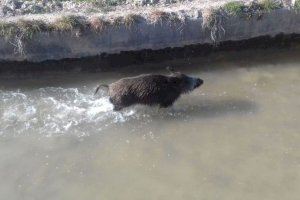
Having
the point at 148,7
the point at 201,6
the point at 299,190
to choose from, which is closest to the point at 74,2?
the point at 148,7

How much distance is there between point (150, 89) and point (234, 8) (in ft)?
7.14

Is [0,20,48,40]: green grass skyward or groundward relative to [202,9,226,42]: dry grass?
groundward

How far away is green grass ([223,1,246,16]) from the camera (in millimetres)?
9383

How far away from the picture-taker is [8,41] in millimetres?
9023

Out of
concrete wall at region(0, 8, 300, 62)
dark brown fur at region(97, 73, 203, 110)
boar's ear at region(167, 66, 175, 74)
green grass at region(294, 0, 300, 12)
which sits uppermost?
green grass at region(294, 0, 300, 12)

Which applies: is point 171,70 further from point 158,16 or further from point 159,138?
point 159,138

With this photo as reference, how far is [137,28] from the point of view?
30.3ft

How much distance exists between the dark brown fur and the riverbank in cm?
102

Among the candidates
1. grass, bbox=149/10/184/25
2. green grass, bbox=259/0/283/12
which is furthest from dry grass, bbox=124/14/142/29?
green grass, bbox=259/0/283/12

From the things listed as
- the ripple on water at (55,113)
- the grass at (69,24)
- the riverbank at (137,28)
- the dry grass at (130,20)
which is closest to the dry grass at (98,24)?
the riverbank at (137,28)

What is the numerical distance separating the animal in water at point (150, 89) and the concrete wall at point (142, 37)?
3.03ft

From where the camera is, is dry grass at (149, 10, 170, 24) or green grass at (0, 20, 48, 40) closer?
green grass at (0, 20, 48, 40)

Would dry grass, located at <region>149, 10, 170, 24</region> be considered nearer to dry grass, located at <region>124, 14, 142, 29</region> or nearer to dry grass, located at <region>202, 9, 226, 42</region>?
dry grass, located at <region>124, 14, 142, 29</region>

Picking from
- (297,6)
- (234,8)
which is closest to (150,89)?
(234,8)
